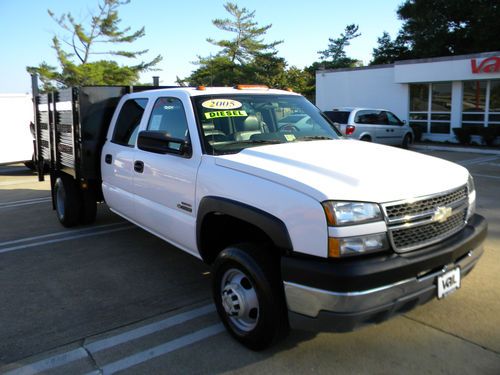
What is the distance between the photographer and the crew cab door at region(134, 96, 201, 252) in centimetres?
397

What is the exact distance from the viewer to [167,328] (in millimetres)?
3744

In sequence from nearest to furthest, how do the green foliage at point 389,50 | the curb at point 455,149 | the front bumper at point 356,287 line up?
1. the front bumper at point 356,287
2. the curb at point 455,149
3. the green foliage at point 389,50

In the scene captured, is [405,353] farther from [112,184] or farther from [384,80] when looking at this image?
[384,80]

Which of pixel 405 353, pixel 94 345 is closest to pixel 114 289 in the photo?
pixel 94 345

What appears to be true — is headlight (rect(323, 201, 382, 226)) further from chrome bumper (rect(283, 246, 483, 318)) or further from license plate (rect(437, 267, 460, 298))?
license plate (rect(437, 267, 460, 298))

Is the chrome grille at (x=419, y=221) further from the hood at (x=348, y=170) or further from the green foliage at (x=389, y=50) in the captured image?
the green foliage at (x=389, y=50)

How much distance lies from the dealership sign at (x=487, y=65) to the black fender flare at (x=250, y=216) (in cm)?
1675

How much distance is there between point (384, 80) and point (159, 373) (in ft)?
67.0

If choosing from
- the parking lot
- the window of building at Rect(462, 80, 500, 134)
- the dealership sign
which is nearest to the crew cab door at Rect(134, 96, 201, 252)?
the parking lot

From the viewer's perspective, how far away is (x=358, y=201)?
2.81 metres

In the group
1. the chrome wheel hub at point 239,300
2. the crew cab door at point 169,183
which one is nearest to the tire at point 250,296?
the chrome wheel hub at point 239,300

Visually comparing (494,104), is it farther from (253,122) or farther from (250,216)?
(250,216)

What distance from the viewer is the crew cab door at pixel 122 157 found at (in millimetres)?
5074

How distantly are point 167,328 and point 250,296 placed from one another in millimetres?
869
